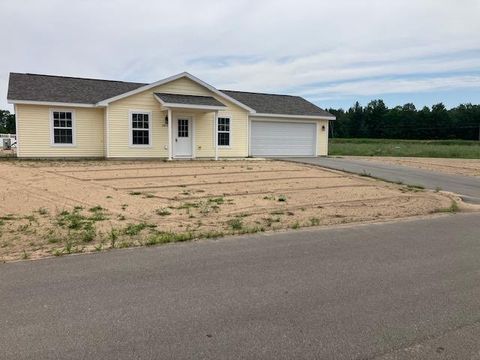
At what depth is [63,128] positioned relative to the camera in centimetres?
2073

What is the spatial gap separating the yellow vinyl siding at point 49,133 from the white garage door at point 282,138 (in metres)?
8.65

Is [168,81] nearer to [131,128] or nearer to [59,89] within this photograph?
[131,128]

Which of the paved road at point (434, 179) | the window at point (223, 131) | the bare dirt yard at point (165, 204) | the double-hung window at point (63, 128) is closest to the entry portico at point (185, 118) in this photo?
the window at point (223, 131)

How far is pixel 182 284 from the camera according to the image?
497 cm

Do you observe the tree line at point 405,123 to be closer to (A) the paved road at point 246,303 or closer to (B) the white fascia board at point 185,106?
(B) the white fascia board at point 185,106

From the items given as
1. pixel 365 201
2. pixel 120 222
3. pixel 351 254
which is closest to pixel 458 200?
pixel 365 201

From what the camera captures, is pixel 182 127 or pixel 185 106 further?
pixel 182 127

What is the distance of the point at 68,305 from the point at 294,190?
31.1 feet

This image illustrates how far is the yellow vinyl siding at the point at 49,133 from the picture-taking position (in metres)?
20.0

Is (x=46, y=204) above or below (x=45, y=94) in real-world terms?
below

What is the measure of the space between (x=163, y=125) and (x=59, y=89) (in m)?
5.09

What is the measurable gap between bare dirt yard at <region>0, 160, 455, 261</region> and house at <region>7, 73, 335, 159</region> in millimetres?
3599

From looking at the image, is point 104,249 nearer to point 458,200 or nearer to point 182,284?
point 182,284

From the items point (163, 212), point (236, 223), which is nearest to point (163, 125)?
point (163, 212)
